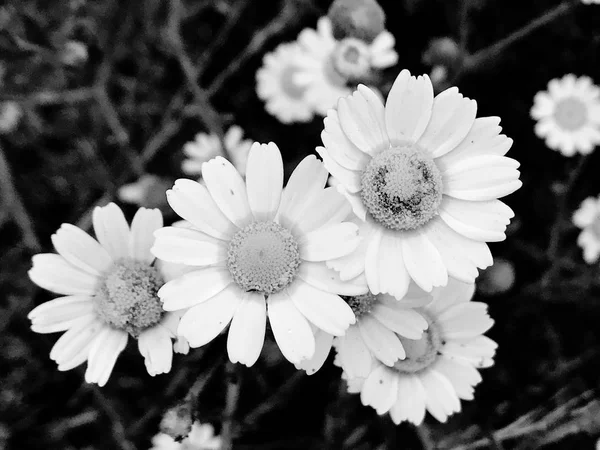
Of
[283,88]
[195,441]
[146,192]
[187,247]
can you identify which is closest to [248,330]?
[187,247]

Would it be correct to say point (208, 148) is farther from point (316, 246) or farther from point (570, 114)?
point (570, 114)

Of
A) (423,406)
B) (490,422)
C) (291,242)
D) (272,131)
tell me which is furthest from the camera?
(272,131)

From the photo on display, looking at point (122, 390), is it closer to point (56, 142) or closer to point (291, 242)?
point (56, 142)

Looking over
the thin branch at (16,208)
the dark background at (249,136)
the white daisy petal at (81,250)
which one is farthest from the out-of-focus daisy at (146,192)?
the white daisy petal at (81,250)

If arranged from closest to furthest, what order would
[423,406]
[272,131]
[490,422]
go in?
[423,406] → [490,422] → [272,131]

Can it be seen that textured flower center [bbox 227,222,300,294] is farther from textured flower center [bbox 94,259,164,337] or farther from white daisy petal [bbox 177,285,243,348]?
textured flower center [bbox 94,259,164,337]

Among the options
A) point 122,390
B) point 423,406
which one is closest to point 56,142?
point 122,390
